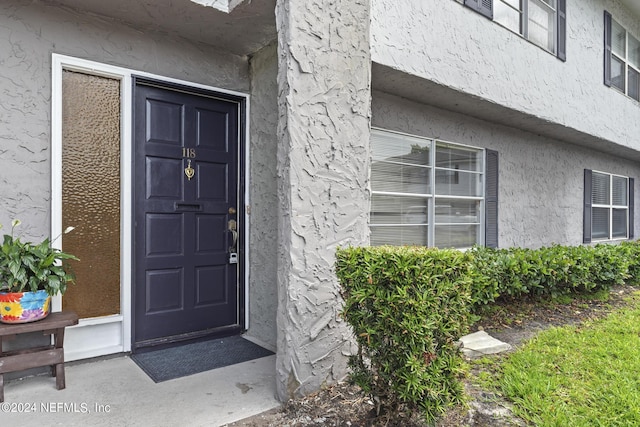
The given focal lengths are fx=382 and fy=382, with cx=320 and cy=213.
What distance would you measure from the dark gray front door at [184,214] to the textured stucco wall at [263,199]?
0.20 m

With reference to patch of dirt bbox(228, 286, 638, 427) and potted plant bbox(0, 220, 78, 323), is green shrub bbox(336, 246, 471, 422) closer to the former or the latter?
patch of dirt bbox(228, 286, 638, 427)

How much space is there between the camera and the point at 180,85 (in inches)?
147

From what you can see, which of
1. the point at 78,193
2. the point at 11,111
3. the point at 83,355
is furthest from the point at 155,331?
the point at 11,111

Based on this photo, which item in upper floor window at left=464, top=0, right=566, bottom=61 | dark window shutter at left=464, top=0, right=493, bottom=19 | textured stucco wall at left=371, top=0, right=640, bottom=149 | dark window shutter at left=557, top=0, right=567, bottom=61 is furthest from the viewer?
dark window shutter at left=557, top=0, right=567, bottom=61

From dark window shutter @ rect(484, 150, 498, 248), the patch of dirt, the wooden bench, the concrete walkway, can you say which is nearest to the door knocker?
the wooden bench

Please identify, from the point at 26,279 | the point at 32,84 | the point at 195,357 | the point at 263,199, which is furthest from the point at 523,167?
the point at 26,279

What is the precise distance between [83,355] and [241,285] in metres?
1.51

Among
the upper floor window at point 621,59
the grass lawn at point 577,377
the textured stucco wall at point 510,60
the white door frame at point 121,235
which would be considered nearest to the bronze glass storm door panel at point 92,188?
the white door frame at point 121,235

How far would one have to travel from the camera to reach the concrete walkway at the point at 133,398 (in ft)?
8.06

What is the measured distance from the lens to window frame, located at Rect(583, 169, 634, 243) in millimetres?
7801

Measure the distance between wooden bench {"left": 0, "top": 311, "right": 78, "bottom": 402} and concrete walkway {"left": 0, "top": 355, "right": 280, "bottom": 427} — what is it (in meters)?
0.15

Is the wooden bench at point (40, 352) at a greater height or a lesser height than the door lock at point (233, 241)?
lesser

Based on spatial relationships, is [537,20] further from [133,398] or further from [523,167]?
[133,398]

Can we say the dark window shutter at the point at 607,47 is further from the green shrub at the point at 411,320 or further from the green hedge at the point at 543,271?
the green shrub at the point at 411,320
